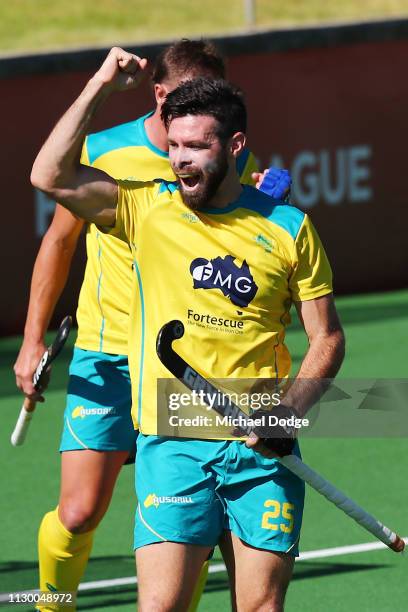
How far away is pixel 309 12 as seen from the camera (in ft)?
64.1

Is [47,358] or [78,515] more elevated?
[47,358]

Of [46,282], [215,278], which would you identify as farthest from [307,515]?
[215,278]

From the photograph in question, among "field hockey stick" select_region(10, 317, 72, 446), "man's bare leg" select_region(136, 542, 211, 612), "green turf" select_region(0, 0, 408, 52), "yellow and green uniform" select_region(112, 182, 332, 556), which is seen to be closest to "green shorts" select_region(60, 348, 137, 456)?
"field hockey stick" select_region(10, 317, 72, 446)

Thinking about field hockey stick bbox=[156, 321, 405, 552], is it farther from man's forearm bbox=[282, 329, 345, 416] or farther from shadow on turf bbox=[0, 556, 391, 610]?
shadow on turf bbox=[0, 556, 391, 610]

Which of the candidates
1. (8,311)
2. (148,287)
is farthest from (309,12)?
(148,287)

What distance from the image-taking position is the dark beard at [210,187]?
15.8 ft

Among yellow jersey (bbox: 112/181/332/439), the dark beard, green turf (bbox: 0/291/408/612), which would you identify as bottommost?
green turf (bbox: 0/291/408/612)

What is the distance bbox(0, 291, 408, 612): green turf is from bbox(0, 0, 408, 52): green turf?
803 cm

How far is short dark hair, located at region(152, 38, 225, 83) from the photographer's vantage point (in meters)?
5.77

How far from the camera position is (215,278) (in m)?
4.87

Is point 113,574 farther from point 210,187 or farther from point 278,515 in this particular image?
point 210,187

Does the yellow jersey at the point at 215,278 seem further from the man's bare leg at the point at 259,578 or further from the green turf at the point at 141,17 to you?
A: the green turf at the point at 141,17

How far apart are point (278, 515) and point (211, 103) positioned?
1.38 m

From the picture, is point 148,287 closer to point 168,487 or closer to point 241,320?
point 241,320
